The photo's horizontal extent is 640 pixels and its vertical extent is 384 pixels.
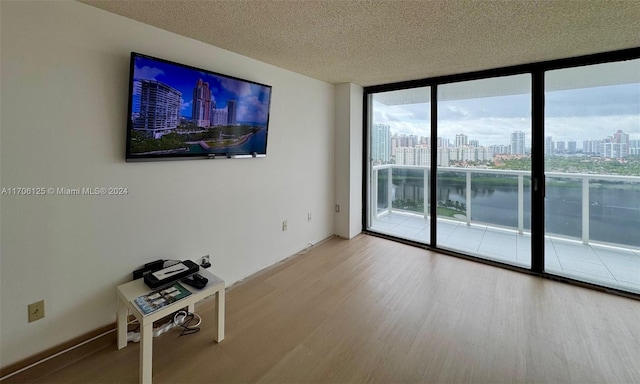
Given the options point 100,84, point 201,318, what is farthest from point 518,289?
point 100,84

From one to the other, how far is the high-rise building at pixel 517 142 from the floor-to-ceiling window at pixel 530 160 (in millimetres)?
11

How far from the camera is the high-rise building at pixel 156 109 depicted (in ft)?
6.12

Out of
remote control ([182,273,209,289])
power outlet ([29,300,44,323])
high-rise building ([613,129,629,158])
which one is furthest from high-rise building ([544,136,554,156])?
power outlet ([29,300,44,323])

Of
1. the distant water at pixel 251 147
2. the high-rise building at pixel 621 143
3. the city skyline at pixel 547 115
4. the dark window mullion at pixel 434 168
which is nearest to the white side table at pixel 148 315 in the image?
the distant water at pixel 251 147

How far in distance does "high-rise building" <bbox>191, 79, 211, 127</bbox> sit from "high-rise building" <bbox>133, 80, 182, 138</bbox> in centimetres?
12

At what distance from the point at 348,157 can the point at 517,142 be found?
2001mm

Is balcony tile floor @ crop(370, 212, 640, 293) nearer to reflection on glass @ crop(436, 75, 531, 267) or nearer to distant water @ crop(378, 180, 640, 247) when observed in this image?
reflection on glass @ crop(436, 75, 531, 267)

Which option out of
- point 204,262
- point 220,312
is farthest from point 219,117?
point 220,312

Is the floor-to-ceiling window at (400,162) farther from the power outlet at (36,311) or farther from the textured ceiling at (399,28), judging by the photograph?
the power outlet at (36,311)

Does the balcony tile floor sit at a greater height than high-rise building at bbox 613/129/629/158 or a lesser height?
lesser

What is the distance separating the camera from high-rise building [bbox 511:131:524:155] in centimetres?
303

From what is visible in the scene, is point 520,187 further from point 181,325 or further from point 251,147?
point 181,325

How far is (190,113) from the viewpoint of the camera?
2137 mm

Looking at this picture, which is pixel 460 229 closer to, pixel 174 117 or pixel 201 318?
pixel 201 318
